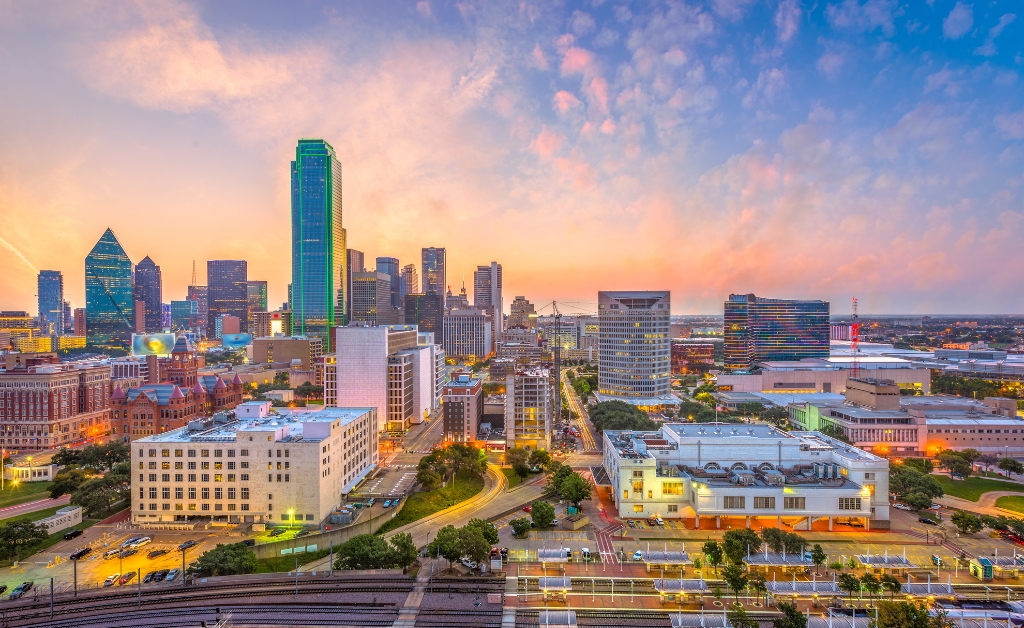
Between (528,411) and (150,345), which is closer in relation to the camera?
(528,411)

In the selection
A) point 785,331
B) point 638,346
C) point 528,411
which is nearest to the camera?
point 528,411

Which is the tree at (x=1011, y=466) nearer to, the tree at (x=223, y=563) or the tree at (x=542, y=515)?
the tree at (x=542, y=515)

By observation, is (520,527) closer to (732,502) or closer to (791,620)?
(732,502)

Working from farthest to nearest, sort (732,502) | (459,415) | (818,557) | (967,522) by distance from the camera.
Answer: (459,415)
(732,502)
(967,522)
(818,557)

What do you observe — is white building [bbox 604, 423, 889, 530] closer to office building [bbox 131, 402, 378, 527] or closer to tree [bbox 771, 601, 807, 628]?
tree [bbox 771, 601, 807, 628]

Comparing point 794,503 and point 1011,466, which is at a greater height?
point 794,503

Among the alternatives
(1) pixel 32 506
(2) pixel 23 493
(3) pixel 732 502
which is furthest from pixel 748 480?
(2) pixel 23 493

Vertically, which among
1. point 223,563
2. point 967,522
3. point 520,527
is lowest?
point 520,527
